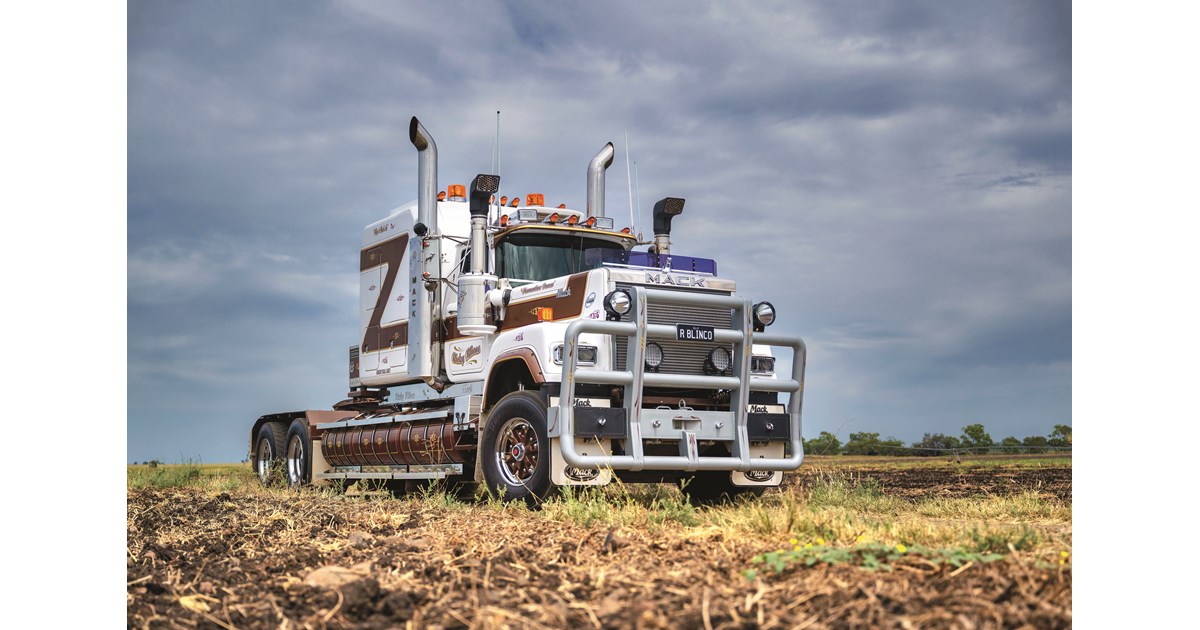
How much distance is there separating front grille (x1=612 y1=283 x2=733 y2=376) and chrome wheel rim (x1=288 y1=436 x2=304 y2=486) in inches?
307

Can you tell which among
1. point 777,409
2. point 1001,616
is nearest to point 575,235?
point 777,409

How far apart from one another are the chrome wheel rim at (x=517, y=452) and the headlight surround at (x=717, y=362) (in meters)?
1.94

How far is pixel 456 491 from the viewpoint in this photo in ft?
41.9

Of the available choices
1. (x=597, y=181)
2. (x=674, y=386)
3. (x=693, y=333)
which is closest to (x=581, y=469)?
(x=674, y=386)

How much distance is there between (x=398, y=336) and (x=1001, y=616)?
10969mm

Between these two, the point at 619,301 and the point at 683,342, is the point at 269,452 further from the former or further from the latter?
the point at 619,301

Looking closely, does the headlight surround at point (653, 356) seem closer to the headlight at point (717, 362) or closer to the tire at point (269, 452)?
the headlight at point (717, 362)

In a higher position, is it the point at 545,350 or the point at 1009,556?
the point at 545,350

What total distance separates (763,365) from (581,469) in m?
2.84

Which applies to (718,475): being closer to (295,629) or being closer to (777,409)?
(777,409)

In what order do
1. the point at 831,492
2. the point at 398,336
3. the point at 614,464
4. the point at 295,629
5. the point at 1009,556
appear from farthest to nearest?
the point at 398,336 → the point at 831,492 → the point at 614,464 → the point at 1009,556 → the point at 295,629

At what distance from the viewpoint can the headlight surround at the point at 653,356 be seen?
11.0m

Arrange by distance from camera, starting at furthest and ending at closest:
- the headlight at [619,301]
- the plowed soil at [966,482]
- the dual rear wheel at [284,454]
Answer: the dual rear wheel at [284,454]
the plowed soil at [966,482]
the headlight at [619,301]

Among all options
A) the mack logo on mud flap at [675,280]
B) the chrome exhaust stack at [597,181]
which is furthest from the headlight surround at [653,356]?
the chrome exhaust stack at [597,181]
